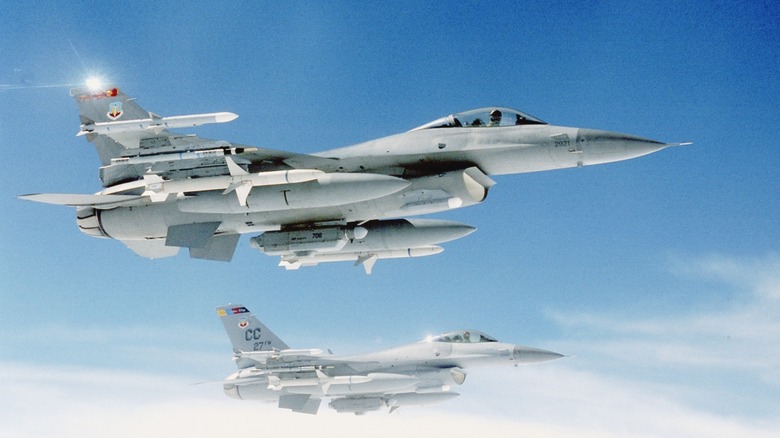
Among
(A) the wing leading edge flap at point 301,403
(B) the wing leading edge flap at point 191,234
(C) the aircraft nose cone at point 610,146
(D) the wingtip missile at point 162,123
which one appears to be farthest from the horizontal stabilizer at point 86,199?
(A) the wing leading edge flap at point 301,403

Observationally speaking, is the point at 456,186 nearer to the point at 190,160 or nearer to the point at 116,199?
the point at 190,160

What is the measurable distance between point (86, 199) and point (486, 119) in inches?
435

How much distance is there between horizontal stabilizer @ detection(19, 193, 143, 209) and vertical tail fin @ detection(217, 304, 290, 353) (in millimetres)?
17519

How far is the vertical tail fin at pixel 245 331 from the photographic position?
3594cm

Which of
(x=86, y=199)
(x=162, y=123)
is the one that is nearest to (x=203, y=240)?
(x=86, y=199)

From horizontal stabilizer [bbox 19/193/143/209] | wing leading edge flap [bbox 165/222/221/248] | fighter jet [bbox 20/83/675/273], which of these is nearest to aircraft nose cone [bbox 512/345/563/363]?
fighter jet [bbox 20/83/675/273]

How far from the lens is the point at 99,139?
19.7 m

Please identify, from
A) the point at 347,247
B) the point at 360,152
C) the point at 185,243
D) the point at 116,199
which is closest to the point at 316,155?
the point at 360,152

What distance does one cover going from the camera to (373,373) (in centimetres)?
3023

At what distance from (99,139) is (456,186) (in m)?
10.2

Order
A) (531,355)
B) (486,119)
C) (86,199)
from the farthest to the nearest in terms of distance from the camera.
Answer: (531,355) < (86,199) < (486,119)

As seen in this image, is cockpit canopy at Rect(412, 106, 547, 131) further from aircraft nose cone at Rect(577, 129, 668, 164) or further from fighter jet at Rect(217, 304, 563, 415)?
fighter jet at Rect(217, 304, 563, 415)

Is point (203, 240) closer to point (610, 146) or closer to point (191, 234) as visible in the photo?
point (191, 234)

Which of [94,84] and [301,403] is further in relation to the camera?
[301,403]
